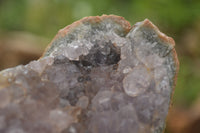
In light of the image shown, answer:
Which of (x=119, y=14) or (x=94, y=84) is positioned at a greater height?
(x=119, y=14)

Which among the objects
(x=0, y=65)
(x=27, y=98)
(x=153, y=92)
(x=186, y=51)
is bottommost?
(x=153, y=92)

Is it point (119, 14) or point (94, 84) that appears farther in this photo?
point (119, 14)

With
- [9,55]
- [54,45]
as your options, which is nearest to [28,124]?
[54,45]

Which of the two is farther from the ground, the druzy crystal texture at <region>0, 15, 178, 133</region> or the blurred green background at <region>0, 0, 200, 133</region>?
the blurred green background at <region>0, 0, 200, 133</region>

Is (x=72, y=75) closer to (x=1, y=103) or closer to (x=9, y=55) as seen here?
(x=1, y=103)

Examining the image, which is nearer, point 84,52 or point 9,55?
point 84,52
